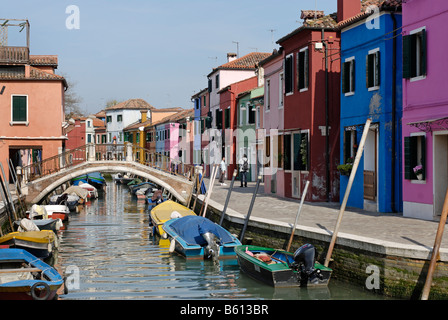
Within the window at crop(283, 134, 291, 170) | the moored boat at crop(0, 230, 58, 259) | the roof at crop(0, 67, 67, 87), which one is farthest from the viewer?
the roof at crop(0, 67, 67, 87)

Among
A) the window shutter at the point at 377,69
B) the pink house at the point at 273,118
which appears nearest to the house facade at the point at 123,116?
the pink house at the point at 273,118

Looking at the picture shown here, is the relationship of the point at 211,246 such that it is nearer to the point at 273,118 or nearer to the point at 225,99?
the point at 273,118

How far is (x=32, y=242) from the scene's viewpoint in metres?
17.3

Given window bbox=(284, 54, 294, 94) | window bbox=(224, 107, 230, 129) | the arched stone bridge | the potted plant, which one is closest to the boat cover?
the potted plant

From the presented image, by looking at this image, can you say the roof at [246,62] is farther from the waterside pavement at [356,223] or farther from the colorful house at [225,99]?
the waterside pavement at [356,223]

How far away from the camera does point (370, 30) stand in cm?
1842

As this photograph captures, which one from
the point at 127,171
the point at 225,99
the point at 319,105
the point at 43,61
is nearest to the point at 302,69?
the point at 319,105

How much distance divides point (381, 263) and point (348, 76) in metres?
9.72

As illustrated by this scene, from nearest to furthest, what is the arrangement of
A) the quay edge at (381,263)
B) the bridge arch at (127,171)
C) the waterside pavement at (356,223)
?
the quay edge at (381,263)
the waterside pavement at (356,223)
the bridge arch at (127,171)

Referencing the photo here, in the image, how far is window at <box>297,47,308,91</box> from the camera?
21.6 m

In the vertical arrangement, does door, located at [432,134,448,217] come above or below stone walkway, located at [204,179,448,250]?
above

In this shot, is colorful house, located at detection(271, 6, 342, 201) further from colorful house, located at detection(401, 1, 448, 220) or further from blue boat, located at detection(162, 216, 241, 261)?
blue boat, located at detection(162, 216, 241, 261)

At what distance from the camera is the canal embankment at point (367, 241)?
10.8 meters

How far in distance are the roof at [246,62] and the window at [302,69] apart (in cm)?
2067
